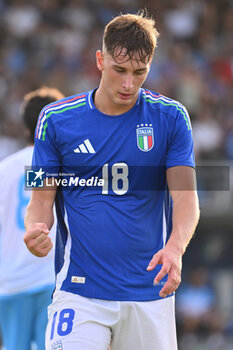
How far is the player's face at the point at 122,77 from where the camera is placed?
12.9 ft

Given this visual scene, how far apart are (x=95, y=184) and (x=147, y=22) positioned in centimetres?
98

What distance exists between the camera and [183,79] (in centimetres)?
1436

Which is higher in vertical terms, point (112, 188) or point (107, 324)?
point (112, 188)

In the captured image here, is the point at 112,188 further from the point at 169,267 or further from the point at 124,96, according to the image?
the point at 169,267

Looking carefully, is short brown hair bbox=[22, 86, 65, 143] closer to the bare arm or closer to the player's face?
the player's face

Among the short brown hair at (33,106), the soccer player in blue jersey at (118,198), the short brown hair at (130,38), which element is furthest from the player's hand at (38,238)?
the short brown hair at (33,106)

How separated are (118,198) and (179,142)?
48 centimetres

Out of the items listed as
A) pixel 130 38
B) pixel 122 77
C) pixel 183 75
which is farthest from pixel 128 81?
pixel 183 75

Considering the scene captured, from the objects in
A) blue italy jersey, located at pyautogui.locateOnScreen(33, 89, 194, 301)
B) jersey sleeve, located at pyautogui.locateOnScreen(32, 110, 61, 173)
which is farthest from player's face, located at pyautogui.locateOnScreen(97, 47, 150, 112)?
jersey sleeve, located at pyautogui.locateOnScreen(32, 110, 61, 173)

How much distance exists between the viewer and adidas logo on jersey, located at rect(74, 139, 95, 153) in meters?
4.03

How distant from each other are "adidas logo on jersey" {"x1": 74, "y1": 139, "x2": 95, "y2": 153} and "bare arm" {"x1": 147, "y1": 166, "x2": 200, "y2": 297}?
47cm

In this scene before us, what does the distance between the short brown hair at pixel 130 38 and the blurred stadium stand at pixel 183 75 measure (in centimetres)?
902

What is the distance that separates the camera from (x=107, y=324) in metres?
3.88

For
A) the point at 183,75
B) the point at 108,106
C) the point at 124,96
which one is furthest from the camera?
the point at 183,75
